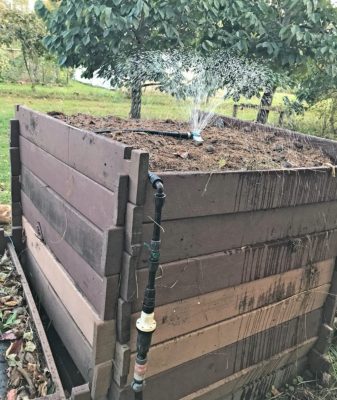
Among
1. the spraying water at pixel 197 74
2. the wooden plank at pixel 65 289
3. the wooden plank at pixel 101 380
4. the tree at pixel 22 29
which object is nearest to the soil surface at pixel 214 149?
the wooden plank at pixel 65 289

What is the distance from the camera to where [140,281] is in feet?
5.78

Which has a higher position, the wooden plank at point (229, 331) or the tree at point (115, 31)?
the tree at point (115, 31)

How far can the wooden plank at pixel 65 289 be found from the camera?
1.98 m

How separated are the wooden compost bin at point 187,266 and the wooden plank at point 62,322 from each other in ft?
0.04

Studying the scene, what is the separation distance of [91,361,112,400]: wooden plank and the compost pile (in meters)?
0.27

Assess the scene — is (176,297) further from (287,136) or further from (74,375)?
(287,136)

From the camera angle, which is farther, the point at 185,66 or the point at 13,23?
the point at 13,23

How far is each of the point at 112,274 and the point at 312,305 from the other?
154 cm

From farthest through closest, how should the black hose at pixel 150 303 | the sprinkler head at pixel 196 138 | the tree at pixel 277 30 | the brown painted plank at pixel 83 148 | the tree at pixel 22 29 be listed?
the tree at pixel 22 29, the tree at pixel 277 30, the sprinkler head at pixel 196 138, the brown painted plank at pixel 83 148, the black hose at pixel 150 303

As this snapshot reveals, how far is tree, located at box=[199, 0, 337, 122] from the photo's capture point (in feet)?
17.9

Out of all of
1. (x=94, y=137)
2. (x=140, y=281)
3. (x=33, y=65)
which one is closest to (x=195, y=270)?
(x=140, y=281)

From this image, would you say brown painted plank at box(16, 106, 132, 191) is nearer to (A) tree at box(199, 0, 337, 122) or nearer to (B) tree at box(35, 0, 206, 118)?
(B) tree at box(35, 0, 206, 118)

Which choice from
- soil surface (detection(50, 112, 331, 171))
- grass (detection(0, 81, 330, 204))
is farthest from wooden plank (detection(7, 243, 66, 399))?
grass (detection(0, 81, 330, 204))

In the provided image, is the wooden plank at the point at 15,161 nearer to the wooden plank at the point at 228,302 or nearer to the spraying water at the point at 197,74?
the wooden plank at the point at 228,302
